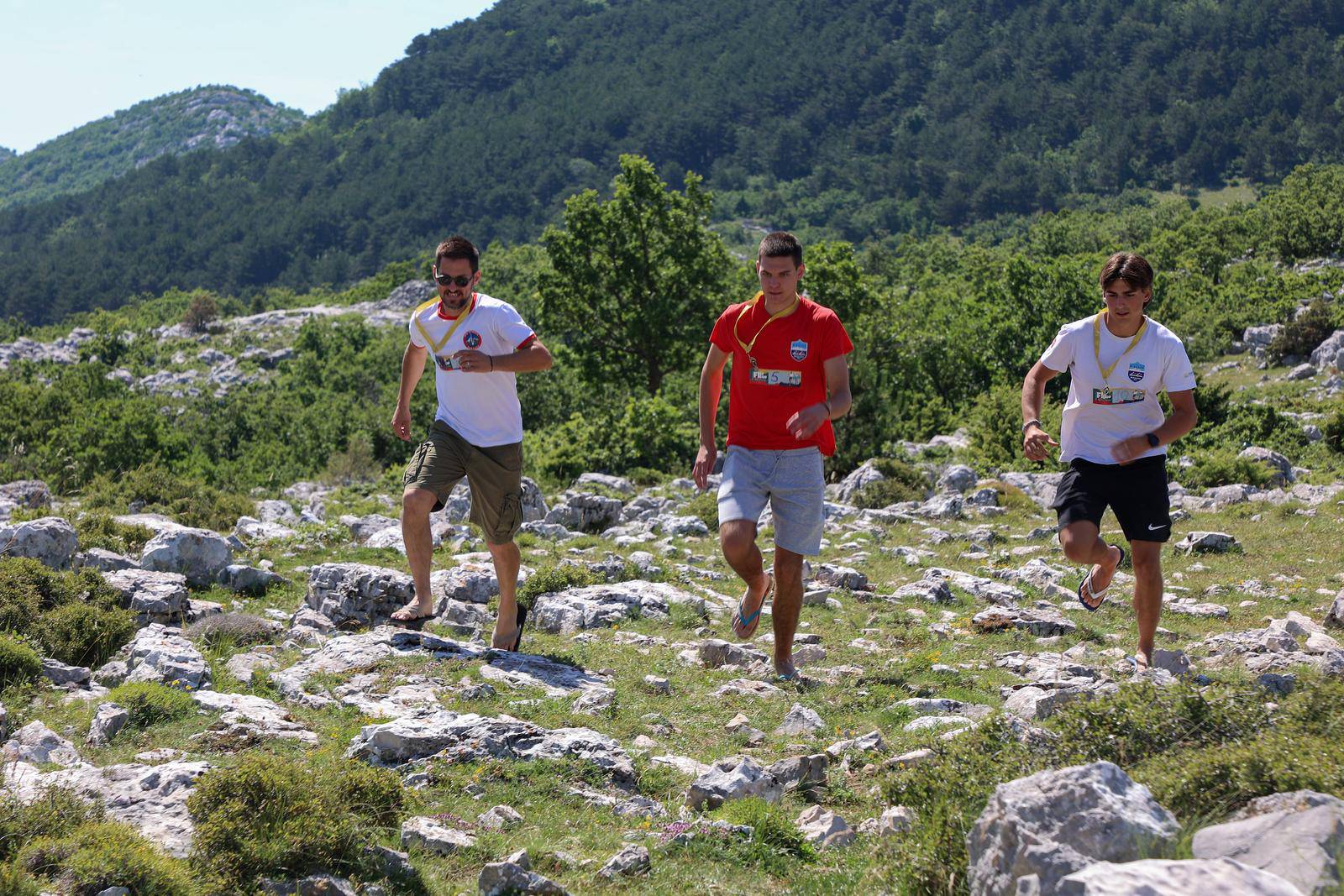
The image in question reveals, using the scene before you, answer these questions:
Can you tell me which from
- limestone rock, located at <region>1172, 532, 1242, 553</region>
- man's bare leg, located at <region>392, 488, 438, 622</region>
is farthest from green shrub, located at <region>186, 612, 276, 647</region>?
limestone rock, located at <region>1172, 532, 1242, 553</region>

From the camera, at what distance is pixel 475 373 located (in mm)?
6754

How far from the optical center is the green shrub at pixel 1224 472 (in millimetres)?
14891

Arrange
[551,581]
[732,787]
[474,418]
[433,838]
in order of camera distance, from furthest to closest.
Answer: [551,581] → [474,418] → [732,787] → [433,838]

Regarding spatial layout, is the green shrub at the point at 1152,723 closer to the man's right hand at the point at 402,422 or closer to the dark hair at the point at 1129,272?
the dark hair at the point at 1129,272

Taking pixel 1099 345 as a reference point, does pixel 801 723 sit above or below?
below

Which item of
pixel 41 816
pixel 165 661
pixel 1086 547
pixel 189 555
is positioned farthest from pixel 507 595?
pixel 189 555

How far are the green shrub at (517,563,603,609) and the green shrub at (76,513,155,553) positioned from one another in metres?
3.81

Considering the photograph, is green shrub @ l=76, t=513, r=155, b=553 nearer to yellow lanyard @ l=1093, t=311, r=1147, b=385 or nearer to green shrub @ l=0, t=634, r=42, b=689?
green shrub @ l=0, t=634, r=42, b=689

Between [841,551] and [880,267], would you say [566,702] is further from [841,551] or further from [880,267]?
[880,267]

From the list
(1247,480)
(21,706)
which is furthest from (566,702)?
(1247,480)

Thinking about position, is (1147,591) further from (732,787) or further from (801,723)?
(732,787)

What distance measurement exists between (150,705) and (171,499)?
11.1 meters

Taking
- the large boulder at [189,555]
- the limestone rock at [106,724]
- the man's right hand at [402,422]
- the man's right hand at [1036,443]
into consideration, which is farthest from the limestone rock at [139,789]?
the large boulder at [189,555]

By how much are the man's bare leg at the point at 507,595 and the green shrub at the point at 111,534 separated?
478 cm
